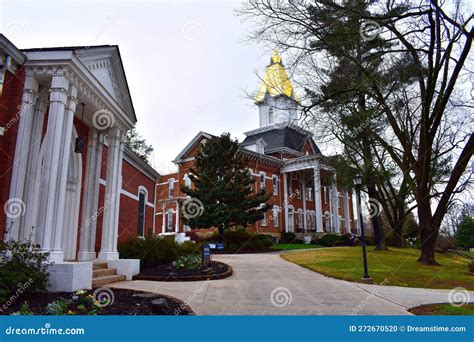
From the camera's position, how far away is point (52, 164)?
786cm

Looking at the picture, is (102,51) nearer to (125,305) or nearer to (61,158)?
(61,158)

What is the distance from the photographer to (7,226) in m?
7.84

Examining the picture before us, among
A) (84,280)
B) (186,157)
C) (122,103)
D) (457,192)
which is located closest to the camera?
(84,280)

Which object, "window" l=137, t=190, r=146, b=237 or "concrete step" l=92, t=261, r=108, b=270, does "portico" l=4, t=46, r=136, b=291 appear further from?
"window" l=137, t=190, r=146, b=237

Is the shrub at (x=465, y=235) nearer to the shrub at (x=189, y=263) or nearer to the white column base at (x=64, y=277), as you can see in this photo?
the shrub at (x=189, y=263)

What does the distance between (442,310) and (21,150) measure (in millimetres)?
9904

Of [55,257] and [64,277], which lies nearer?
[64,277]

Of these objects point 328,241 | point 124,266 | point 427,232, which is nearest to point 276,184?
point 328,241

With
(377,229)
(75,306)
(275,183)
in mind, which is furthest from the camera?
(275,183)

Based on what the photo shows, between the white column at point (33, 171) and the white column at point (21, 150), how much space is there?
145 mm

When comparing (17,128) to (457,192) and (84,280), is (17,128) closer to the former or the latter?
(84,280)

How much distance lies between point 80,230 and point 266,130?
1378 inches

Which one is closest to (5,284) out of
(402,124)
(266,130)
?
(402,124)

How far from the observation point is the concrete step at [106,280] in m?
8.80
